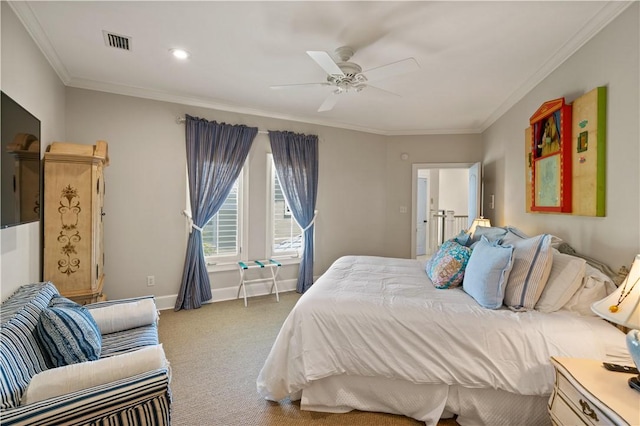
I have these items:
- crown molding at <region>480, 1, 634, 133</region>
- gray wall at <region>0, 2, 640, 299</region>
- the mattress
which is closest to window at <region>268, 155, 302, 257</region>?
gray wall at <region>0, 2, 640, 299</region>

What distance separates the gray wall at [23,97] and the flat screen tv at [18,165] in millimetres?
251

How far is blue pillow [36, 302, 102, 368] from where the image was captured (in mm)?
1462

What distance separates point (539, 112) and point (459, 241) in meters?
1.33

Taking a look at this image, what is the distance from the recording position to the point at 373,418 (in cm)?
190

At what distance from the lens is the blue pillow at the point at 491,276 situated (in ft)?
6.27

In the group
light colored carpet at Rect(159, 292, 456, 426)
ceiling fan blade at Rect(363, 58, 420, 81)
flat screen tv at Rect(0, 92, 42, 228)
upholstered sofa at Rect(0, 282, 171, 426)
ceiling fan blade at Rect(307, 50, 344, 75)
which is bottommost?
light colored carpet at Rect(159, 292, 456, 426)

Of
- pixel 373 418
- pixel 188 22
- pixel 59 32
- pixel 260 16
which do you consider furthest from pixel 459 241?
pixel 59 32

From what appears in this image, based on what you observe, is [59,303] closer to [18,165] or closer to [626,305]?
[18,165]

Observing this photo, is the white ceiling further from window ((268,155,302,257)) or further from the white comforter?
the white comforter

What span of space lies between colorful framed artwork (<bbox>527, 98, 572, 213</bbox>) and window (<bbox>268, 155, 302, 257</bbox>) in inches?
119

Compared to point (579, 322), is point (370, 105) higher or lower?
higher

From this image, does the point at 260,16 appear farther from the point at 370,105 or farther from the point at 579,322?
the point at 579,322

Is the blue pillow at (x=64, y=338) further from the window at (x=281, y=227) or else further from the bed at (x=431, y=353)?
the window at (x=281, y=227)

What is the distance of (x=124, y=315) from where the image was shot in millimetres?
2066
